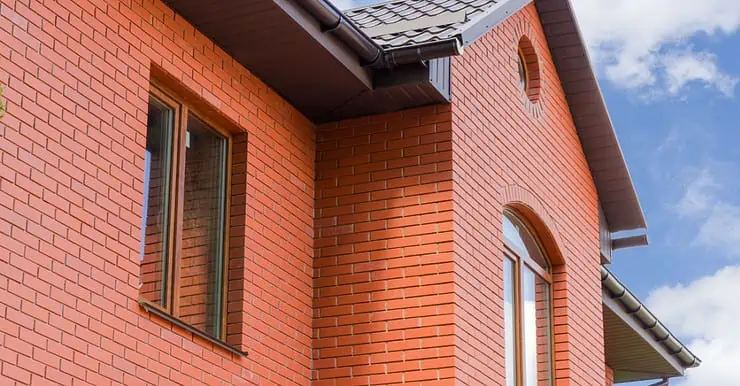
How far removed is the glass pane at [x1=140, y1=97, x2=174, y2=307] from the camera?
8.92 m

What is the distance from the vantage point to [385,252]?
10266mm

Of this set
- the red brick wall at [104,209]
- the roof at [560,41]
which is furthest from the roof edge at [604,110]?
the red brick wall at [104,209]

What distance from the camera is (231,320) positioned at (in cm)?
949

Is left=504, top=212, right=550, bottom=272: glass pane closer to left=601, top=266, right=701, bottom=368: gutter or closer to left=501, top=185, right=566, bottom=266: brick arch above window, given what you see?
left=501, top=185, right=566, bottom=266: brick arch above window

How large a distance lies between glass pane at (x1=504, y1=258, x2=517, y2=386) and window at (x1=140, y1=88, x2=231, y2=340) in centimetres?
268

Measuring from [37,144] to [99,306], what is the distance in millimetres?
964

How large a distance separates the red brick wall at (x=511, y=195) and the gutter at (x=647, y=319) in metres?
1.21

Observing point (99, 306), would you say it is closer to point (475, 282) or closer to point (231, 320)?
point (231, 320)

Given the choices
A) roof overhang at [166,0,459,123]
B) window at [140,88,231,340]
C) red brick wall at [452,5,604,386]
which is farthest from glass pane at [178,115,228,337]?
red brick wall at [452,5,604,386]

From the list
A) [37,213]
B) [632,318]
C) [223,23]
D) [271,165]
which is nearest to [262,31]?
[223,23]

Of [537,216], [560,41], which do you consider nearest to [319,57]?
[537,216]

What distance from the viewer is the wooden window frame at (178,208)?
9.13 m

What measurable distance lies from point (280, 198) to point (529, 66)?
3.27m

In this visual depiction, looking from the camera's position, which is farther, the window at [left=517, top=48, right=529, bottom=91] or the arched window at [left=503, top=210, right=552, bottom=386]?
the window at [left=517, top=48, right=529, bottom=91]
